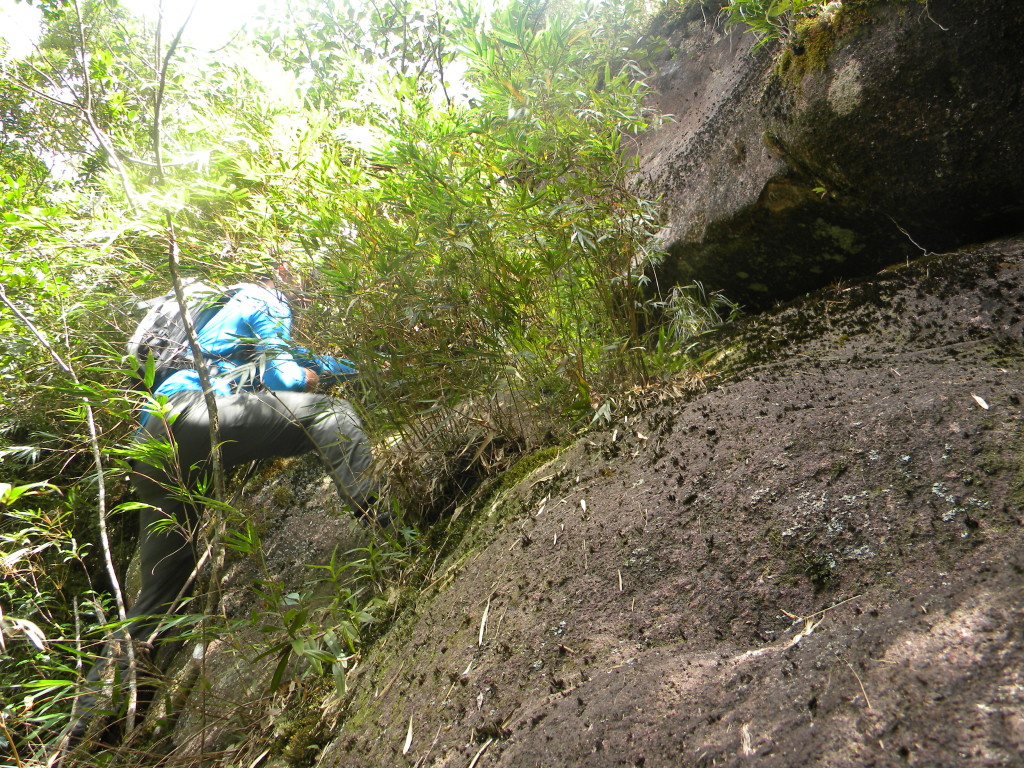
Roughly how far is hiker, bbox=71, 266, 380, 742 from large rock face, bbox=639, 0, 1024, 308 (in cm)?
198

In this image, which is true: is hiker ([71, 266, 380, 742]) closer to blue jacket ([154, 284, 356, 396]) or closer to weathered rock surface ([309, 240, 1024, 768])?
blue jacket ([154, 284, 356, 396])

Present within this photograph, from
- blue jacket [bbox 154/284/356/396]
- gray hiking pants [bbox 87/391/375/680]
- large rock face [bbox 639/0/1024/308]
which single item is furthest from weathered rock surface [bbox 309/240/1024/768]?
blue jacket [bbox 154/284/356/396]

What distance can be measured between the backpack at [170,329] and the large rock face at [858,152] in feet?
7.74

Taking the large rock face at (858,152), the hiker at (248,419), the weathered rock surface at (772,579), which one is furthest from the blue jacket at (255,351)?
the large rock face at (858,152)

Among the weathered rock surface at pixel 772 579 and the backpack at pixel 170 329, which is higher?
the backpack at pixel 170 329

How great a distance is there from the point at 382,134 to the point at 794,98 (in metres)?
1.66

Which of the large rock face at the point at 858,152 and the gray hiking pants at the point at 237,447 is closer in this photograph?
the large rock face at the point at 858,152

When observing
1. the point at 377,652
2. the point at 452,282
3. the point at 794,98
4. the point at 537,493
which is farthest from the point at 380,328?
the point at 794,98

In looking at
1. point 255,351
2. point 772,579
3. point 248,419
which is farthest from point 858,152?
point 248,419

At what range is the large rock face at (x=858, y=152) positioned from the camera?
189cm

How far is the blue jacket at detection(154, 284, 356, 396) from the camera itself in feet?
8.66

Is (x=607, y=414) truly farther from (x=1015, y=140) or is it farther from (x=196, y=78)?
(x=196, y=78)

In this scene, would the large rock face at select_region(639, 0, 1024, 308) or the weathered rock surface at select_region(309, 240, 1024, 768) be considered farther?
the large rock face at select_region(639, 0, 1024, 308)

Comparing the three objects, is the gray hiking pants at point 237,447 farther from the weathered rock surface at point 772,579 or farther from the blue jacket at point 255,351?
the weathered rock surface at point 772,579
